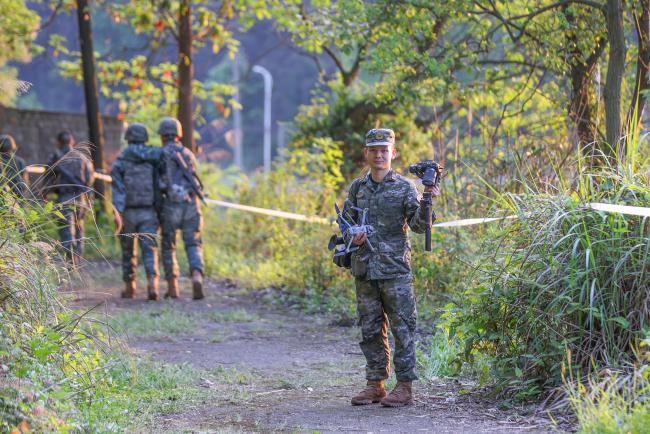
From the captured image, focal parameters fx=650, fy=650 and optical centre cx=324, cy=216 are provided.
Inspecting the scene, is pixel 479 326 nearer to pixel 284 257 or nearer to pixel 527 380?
pixel 527 380

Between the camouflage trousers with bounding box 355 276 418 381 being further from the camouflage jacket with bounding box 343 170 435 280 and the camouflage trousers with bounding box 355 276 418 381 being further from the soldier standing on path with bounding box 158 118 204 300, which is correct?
the soldier standing on path with bounding box 158 118 204 300

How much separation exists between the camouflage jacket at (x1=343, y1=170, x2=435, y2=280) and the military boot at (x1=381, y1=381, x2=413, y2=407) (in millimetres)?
760

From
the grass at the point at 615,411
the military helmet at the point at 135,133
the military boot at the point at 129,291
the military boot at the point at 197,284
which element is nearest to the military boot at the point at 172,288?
the military boot at the point at 197,284

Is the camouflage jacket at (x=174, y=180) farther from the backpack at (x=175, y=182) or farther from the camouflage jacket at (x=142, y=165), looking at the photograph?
the camouflage jacket at (x=142, y=165)

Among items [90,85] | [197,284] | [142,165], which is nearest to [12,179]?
[142,165]

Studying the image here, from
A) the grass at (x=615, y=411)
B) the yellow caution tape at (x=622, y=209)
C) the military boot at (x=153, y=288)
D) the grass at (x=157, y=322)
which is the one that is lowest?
the grass at (x=157, y=322)

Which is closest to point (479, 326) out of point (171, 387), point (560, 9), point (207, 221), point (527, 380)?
point (527, 380)

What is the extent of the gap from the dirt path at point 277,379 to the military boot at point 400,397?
0.05 m

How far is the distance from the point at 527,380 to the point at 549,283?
0.66 m

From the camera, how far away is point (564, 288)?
4.12m

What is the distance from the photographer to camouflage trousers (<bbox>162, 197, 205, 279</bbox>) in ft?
28.4

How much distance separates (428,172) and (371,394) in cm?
161

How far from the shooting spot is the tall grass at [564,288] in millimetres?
3930

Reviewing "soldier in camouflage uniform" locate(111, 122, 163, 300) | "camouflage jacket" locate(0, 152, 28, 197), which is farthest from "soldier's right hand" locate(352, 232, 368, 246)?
"soldier in camouflage uniform" locate(111, 122, 163, 300)
